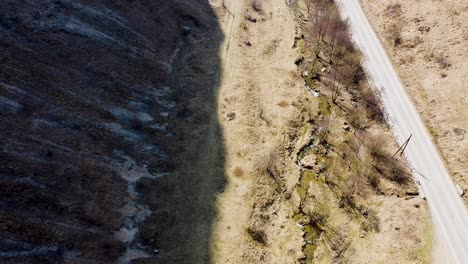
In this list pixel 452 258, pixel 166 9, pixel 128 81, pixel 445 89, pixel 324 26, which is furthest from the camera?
pixel 324 26

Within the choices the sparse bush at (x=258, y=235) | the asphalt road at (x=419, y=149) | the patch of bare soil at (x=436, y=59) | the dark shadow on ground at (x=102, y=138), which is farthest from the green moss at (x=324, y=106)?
the sparse bush at (x=258, y=235)

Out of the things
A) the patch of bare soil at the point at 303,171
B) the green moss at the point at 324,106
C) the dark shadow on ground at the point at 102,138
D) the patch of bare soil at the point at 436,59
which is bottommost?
the dark shadow on ground at the point at 102,138

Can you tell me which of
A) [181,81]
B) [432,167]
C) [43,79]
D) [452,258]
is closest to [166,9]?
[181,81]

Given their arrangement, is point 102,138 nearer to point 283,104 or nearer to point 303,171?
point 303,171

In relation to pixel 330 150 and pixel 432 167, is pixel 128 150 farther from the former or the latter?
pixel 432 167

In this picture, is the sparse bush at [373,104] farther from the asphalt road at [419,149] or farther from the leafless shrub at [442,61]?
the leafless shrub at [442,61]

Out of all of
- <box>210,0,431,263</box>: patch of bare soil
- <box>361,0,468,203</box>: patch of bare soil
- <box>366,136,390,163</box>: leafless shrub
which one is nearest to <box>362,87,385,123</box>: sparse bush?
<box>210,0,431,263</box>: patch of bare soil

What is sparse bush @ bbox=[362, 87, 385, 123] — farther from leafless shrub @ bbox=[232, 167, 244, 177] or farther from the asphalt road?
leafless shrub @ bbox=[232, 167, 244, 177]
